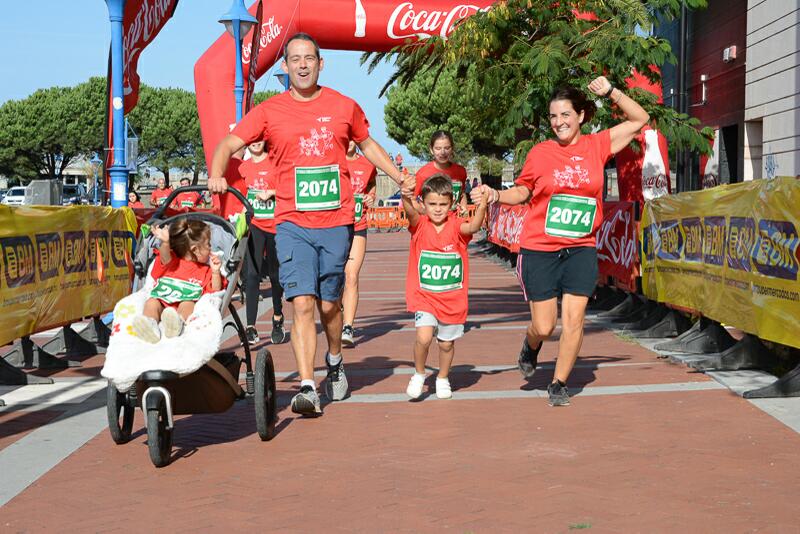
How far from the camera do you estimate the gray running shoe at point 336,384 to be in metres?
7.72

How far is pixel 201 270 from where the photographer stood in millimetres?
6730

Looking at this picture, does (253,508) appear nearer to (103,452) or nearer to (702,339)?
(103,452)

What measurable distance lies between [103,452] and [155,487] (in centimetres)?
95

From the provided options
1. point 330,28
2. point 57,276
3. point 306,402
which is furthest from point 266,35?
point 306,402

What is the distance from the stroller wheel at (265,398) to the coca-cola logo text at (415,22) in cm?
1540

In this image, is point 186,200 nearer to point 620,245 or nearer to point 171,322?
point 620,245

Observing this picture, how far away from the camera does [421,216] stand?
25.7 ft

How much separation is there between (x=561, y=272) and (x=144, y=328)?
114 inches

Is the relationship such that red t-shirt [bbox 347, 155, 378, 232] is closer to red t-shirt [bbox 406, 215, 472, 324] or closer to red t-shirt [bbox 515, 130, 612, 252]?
red t-shirt [bbox 406, 215, 472, 324]

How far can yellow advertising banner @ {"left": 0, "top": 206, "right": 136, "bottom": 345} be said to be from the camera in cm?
865

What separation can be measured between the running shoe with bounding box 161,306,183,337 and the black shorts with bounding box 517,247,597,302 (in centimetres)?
259

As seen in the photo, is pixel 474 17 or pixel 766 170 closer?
pixel 474 17

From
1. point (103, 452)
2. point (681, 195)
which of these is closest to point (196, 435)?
point (103, 452)

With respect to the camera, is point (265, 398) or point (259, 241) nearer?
point (265, 398)
